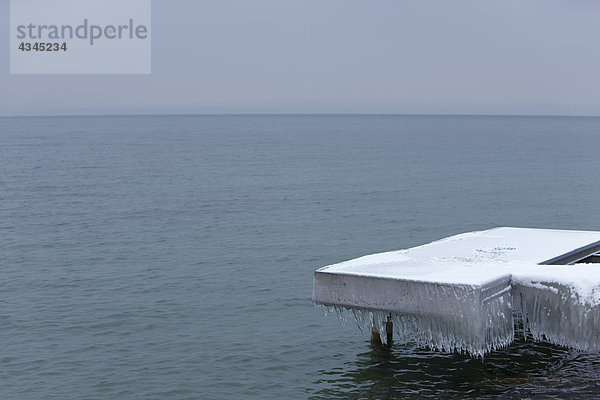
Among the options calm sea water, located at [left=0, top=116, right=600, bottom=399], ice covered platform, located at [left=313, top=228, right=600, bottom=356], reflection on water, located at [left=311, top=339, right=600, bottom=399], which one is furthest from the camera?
calm sea water, located at [left=0, top=116, right=600, bottom=399]

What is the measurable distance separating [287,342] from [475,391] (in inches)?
227

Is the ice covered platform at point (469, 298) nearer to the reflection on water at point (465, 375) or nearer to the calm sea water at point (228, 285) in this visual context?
→ the reflection on water at point (465, 375)

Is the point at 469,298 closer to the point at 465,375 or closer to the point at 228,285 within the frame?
the point at 465,375

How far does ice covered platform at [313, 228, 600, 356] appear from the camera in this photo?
13812 millimetres

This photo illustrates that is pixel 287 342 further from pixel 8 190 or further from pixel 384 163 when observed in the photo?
pixel 384 163

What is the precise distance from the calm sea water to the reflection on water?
6cm

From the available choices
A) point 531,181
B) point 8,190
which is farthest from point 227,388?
point 531,181

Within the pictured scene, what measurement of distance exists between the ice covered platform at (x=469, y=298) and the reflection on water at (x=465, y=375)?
1.20 meters

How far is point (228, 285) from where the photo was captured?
1040 inches

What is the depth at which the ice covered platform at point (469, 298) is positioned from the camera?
13.8 m

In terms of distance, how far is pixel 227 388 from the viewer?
54.1ft

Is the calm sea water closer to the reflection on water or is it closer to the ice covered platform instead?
the reflection on water

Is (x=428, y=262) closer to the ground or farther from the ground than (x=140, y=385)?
farther from the ground

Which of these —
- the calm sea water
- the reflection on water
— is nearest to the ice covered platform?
the reflection on water
